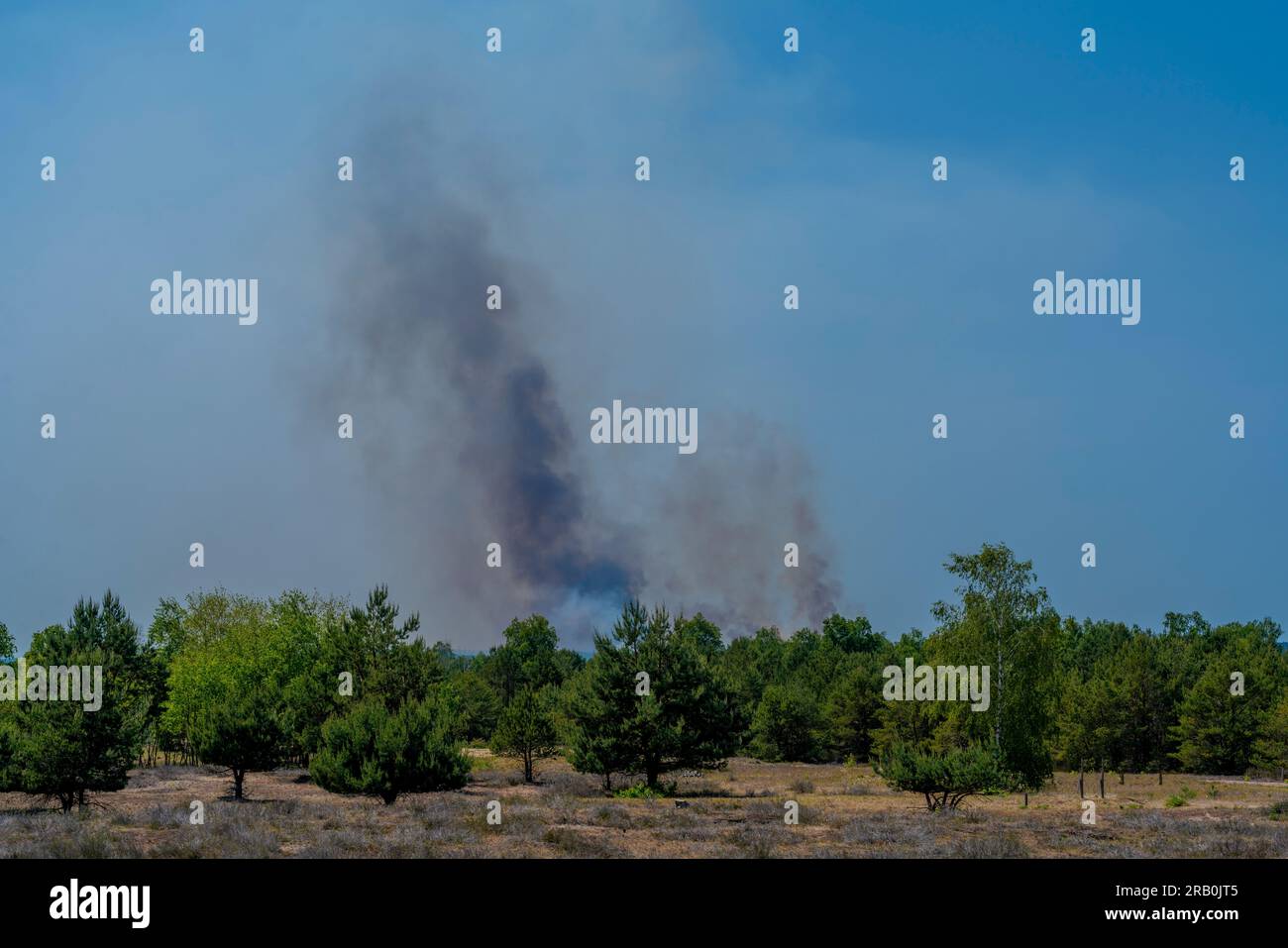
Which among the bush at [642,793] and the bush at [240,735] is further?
the bush at [642,793]

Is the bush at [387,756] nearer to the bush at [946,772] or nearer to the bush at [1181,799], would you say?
the bush at [946,772]

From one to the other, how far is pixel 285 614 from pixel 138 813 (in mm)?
41927

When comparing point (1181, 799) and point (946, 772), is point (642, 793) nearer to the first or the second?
point (946, 772)

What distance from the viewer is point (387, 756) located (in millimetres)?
42562

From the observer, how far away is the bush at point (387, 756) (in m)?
42.5

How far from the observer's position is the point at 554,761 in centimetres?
9650

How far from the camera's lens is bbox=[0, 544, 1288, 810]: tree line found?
44.4 m

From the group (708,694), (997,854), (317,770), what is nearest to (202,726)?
(317,770)

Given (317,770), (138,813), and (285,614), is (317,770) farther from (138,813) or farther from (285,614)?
(285,614)

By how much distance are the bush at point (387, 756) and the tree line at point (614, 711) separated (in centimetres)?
9
